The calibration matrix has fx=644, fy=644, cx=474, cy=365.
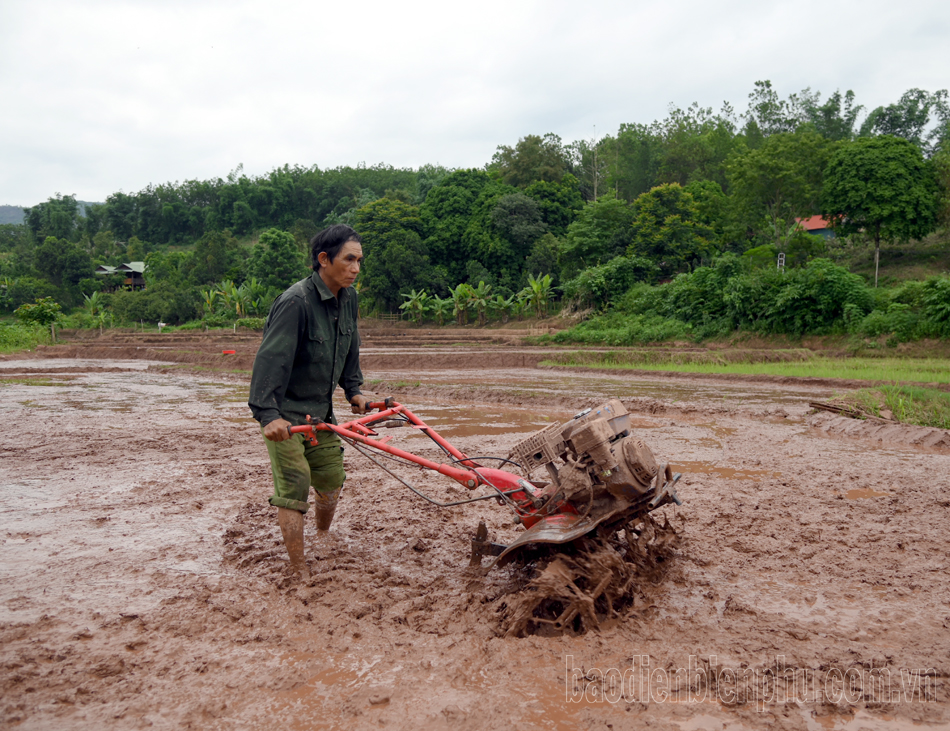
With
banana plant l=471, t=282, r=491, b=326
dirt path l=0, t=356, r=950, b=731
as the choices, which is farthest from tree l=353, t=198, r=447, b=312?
dirt path l=0, t=356, r=950, b=731

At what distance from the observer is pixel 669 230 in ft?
102

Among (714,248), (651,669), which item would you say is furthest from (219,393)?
(714,248)

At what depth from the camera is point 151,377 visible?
19.3 metres

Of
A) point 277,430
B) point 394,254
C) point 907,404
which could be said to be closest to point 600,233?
point 394,254

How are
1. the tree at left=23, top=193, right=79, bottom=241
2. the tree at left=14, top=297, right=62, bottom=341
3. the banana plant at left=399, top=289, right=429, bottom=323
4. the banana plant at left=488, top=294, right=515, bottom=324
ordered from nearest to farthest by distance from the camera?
the banana plant at left=488, top=294, right=515, bottom=324 < the tree at left=14, top=297, right=62, bottom=341 < the banana plant at left=399, top=289, right=429, bottom=323 < the tree at left=23, top=193, right=79, bottom=241

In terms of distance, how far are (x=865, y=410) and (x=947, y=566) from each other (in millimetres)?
5568

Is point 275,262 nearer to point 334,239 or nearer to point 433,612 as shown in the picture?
point 334,239

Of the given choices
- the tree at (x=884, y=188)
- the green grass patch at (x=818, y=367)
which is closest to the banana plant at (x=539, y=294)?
the green grass patch at (x=818, y=367)

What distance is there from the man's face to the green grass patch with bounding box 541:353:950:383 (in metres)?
12.1

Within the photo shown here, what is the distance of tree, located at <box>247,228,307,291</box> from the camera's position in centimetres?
4594

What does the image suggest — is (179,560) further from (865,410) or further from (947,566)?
(865,410)

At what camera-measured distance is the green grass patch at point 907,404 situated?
325 inches

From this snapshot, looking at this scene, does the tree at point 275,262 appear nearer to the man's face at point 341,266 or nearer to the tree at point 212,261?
the tree at point 212,261

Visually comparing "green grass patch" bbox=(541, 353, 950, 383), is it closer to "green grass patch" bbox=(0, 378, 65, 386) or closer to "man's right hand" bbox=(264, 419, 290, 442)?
"man's right hand" bbox=(264, 419, 290, 442)
